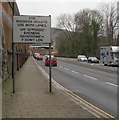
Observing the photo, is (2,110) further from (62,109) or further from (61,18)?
(61,18)

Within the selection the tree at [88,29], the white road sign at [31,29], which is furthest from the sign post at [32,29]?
the tree at [88,29]

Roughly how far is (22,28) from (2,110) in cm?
432

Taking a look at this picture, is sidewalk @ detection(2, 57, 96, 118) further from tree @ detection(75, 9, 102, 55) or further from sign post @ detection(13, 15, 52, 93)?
tree @ detection(75, 9, 102, 55)

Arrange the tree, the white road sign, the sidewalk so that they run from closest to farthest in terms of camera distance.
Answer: the sidewalk, the white road sign, the tree

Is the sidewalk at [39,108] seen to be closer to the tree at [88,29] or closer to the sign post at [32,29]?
the sign post at [32,29]

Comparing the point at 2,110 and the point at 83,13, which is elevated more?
the point at 83,13

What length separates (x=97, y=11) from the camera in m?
70.1

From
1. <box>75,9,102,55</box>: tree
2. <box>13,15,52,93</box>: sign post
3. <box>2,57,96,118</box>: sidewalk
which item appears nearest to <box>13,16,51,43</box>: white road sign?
<box>13,15,52,93</box>: sign post

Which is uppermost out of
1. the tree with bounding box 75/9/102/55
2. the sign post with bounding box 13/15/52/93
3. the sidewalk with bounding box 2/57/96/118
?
the tree with bounding box 75/9/102/55

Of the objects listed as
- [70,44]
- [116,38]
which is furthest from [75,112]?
[70,44]

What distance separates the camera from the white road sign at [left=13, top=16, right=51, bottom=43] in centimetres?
1044

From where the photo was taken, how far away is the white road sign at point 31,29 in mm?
10438

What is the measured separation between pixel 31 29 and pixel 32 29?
0.04 metres

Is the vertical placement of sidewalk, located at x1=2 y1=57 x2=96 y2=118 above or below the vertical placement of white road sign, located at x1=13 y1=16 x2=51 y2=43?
below
